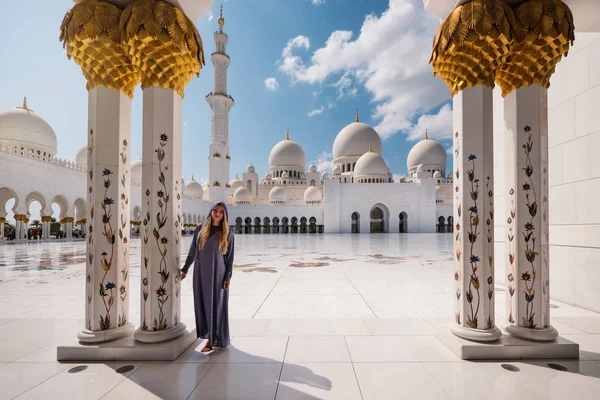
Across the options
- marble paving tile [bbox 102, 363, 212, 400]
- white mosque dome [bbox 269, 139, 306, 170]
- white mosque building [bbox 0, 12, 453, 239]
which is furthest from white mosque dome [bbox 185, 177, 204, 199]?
marble paving tile [bbox 102, 363, 212, 400]

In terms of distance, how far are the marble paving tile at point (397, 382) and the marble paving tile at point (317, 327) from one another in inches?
18.8

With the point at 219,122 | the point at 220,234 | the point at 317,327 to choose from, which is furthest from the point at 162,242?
the point at 219,122

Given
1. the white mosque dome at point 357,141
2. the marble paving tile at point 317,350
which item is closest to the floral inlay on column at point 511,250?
the marble paving tile at point 317,350

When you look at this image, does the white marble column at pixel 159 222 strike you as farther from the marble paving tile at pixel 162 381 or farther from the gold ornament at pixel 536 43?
the gold ornament at pixel 536 43

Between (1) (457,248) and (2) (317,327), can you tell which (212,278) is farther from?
(1) (457,248)

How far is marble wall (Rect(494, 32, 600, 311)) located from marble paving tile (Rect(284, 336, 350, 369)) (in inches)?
91.6

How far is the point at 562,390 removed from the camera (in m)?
1.47

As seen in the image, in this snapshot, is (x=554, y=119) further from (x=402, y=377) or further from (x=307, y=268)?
(x=307, y=268)

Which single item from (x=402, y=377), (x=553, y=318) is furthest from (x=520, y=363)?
(x=553, y=318)

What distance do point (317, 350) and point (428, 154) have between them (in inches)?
1081

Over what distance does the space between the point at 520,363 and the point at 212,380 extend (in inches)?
63.3

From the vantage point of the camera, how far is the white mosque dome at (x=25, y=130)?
570 inches

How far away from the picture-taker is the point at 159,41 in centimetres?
186

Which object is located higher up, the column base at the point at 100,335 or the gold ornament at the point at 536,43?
the gold ornament at the point at 536,43
